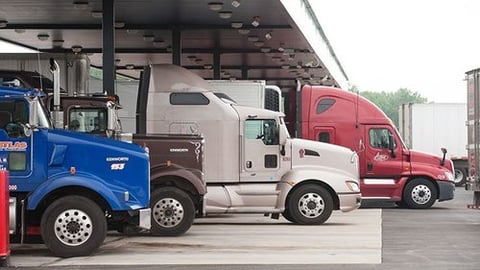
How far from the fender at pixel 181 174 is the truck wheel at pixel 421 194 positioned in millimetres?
10294

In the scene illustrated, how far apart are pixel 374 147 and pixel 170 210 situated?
10.0 m

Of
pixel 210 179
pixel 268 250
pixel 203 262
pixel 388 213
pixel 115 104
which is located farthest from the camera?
pixel 388 213

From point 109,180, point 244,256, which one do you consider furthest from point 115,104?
point 244,256

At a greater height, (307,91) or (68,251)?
(307,91)

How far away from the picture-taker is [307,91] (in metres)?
25.8

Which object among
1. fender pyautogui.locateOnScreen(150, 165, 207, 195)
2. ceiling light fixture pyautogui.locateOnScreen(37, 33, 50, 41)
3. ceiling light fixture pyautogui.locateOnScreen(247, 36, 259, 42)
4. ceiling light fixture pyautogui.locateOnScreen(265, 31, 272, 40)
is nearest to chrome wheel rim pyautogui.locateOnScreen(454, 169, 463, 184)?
ceiling light fixture pyautogui.locateOnScreen(247, 36, 259, 42)

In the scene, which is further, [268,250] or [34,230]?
[268,250]

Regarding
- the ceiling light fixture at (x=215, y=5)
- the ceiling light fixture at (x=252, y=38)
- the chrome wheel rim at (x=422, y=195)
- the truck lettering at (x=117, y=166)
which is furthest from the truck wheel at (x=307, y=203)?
the ceiling light fixture at (x=252, y=38)

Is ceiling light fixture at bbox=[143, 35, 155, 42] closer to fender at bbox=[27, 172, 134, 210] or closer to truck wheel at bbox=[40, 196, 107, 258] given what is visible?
fender at bbox=[27, 172, 134, 210]

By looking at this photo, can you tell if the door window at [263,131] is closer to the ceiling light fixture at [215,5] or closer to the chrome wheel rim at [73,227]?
the ceiling light fixture at [215,5]

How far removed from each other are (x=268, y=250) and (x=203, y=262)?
76.7 inches

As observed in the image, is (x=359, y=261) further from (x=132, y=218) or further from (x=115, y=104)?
(x=115, y=104)

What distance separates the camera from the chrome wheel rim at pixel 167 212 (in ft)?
57.3

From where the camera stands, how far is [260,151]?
20.4m
